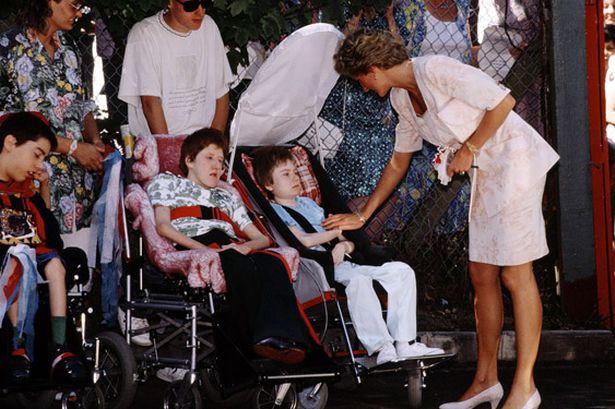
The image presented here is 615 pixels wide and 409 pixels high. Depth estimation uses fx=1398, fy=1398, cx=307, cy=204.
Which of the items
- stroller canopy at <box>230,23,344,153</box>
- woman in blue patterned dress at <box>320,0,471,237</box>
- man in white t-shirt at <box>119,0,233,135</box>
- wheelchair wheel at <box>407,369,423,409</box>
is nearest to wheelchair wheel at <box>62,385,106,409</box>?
wheelchair wheel at <box>407,369,423,409</box>

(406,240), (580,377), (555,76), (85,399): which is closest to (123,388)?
(85,399)

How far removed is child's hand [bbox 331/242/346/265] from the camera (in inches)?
287

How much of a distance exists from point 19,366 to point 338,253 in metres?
1.89

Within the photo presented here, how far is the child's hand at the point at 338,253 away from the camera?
24.0 feet

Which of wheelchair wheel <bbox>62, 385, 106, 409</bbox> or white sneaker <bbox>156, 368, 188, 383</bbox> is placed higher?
wheelchair wheel <bbox>62, 385, 106, 409</bbox>

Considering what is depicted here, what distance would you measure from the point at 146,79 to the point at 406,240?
8.62ft

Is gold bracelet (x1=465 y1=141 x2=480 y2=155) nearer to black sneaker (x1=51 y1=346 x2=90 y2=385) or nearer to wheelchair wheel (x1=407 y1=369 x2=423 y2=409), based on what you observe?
wheelchair wheel (x1=407 y1=369 x2=423 y2=409)

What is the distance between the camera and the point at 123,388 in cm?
665

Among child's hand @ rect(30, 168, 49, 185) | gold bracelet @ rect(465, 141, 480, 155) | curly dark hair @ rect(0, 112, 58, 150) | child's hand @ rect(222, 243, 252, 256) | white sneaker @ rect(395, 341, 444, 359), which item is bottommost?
white sneaker @ rect(395, 341, 444, 359)

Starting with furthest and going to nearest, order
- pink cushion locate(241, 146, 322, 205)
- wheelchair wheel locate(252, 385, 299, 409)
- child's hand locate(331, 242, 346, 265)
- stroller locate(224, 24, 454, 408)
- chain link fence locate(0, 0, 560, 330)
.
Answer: chain link fence locate(0, 0, 560, 330) < pink cushion locate(241, 146, 322, 205) < child's hand locate(331, 242, 346, 265) < stroller locate(224, 24, 454, 408) < wheelchair wheel locate(252, 385, 299, 409)

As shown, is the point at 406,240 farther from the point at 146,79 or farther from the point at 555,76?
the point at 146,79

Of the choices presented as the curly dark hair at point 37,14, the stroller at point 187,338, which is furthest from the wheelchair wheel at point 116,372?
the curly dark hair at point 37,14

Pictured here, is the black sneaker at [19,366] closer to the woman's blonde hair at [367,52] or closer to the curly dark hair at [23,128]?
the curly dark hair at [23,128]

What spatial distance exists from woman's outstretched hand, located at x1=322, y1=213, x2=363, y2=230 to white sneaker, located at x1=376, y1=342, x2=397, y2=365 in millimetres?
808
